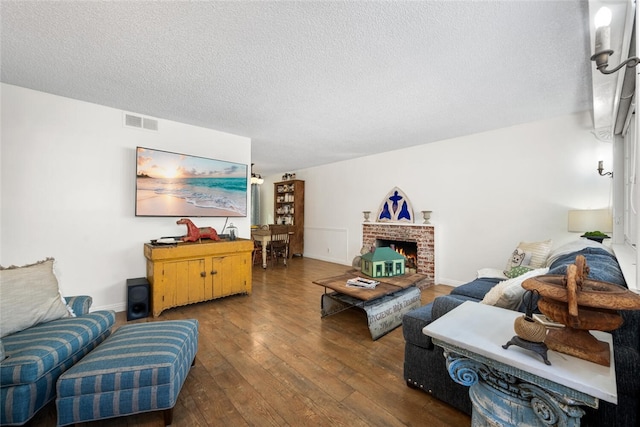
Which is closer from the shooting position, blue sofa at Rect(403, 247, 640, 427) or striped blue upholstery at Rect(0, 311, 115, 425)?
blue sofa at Rect(403, 247, 640, 427)

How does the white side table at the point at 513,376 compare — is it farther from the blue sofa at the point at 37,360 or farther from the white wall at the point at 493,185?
the white wall at the point at 493,185

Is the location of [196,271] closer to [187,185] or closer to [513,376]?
[187,185]

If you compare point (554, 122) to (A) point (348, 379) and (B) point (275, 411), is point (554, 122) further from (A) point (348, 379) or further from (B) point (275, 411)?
(B) point (275, 411)

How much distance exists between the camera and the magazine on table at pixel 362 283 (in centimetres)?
264

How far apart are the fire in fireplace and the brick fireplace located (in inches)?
6.2

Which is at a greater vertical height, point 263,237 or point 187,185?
point 187,185

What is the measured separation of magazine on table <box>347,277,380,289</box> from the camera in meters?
2.64

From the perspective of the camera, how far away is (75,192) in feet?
9.41

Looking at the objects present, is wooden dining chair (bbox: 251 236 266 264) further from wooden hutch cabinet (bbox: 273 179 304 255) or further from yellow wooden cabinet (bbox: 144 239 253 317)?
yellow wooden cabinet (bbox: 144 239 253 317)

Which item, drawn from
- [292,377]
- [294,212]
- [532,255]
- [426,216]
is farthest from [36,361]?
[294,212]

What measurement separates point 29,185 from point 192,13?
267 centimetres

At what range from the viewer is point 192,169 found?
357cm

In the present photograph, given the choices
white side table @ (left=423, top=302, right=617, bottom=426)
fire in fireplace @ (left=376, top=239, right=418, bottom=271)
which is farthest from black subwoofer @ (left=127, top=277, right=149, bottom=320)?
fire in fireplace @ (left=376, top=239, right=418, bottom=271)

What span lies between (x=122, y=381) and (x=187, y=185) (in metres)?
2.68
